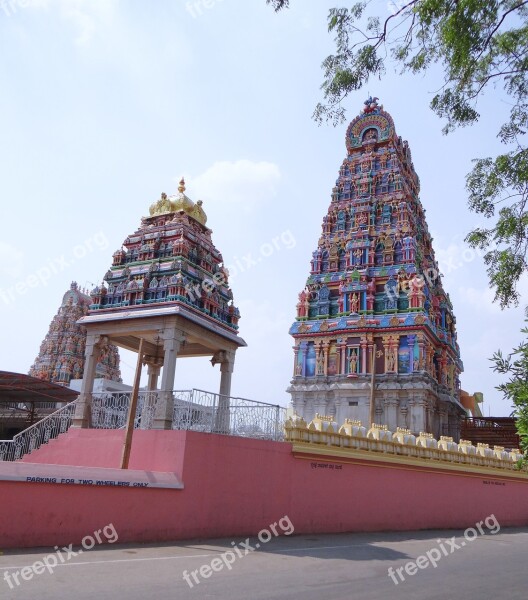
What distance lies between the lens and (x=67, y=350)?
5247 cm

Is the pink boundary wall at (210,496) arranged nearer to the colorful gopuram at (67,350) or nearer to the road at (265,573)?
the road at (265,573)

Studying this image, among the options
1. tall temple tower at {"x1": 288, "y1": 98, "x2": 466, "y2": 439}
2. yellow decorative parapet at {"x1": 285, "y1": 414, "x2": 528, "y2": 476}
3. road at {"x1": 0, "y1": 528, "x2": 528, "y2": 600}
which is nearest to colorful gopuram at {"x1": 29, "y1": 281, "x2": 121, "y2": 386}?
tall temple tower at {"x1": 288, "y1": 98, "x2": 466, "y2": 439}

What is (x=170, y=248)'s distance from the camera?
18.6 m

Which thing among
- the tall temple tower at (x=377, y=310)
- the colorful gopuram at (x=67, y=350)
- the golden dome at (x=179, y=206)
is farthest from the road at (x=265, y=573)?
the colorful gopuram at (x=67, y=350)

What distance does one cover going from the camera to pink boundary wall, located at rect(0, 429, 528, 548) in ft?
32.2

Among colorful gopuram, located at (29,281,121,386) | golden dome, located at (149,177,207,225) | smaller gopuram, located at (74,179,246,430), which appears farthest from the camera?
colorful gopuram, located at (29,281,121,386)

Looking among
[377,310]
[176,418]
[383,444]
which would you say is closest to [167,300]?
[176,418]

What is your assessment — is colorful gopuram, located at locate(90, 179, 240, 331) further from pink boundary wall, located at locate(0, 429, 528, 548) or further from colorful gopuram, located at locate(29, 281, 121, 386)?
colorful gopuram, located at locate(29, 281, 121, 386)

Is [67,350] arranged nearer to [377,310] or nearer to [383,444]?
[377,310]

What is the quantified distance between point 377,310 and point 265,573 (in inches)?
1132

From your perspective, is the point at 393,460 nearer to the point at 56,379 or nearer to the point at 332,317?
the point at 332,317

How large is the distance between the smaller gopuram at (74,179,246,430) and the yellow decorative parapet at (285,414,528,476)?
2884 millimetres

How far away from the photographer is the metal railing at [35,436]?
1548 centimetres

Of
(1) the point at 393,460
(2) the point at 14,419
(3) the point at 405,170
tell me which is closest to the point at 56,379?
(2) the point at 14,419
